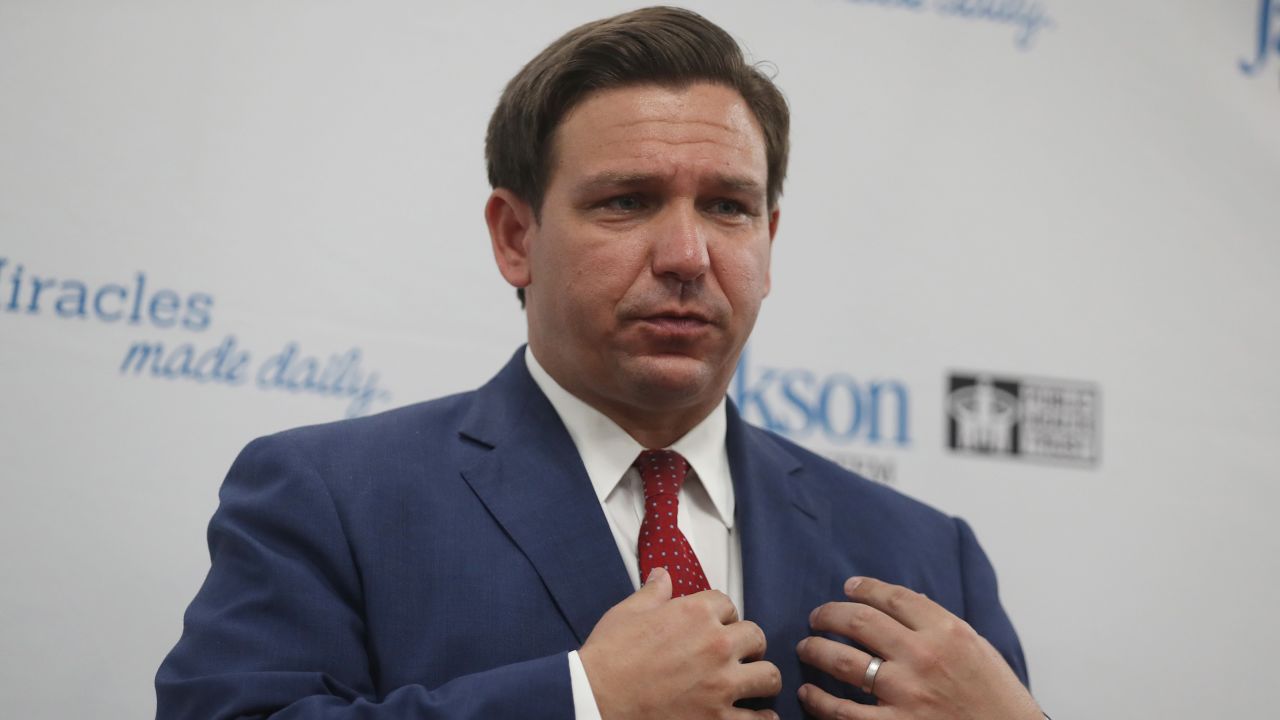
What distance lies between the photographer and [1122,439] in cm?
262

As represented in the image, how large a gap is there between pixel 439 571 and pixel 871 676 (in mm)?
526

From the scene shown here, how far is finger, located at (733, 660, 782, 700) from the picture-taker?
4.29 ft

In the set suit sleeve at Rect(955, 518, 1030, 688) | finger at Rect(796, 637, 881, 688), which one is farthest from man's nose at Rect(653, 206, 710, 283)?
suit sleeve at Rect(955, 518, 1030, 688)

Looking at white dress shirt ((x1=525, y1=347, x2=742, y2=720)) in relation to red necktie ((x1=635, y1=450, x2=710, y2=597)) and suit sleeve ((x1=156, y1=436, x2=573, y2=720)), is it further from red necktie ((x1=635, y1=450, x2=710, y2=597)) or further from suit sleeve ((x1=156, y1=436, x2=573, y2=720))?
suit sleeve ((x1=156, y1=436, x2=573, y2=720))

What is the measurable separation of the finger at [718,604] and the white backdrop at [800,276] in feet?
3.36

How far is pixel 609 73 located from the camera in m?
1.64

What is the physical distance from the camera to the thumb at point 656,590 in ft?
4.34

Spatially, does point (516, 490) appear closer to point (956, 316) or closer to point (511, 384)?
point (511, 384)

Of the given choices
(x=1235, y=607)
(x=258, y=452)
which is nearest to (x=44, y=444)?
(x=258, y=452)

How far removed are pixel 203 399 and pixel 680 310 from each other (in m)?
1.00

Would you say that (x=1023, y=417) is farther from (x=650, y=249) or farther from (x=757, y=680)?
(x=757, y=680)

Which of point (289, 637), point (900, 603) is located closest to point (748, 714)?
point (900, 603)

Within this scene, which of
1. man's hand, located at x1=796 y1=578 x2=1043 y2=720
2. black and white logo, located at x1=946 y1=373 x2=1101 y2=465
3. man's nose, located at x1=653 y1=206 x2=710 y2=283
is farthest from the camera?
black and white logo, located at x1=946 y1=373 x2=1101 y2=465

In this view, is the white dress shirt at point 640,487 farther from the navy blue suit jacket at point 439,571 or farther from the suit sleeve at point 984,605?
the suit sleeve at point 984,605
